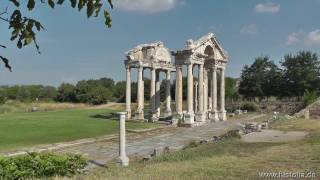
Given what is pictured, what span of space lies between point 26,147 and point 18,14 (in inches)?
809

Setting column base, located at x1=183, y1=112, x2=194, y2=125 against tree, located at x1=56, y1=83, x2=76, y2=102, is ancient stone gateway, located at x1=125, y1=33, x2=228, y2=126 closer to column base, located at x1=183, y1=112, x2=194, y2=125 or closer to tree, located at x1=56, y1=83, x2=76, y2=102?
column base, located at x1=183, y1=112, x2=194, y2=125

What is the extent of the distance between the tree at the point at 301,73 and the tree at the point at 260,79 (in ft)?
6.00

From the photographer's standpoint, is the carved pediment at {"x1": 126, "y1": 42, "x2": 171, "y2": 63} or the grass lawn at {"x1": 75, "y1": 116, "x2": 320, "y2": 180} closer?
the grass lawn at {"x1": 75, "y1": 116, "x2": 320, "y2": 180}

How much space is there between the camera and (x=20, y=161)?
1310 centimetres

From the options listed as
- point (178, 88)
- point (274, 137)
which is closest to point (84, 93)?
point (178, 88)

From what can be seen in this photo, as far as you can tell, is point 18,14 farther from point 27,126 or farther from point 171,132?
point 27,126

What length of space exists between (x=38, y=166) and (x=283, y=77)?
2712 inches

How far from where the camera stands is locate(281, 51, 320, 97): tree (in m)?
74.4

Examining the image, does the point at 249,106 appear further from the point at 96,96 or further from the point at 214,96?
the point at 96,96

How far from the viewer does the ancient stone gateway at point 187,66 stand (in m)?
42.2

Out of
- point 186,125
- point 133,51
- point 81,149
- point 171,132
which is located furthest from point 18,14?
point 133,51

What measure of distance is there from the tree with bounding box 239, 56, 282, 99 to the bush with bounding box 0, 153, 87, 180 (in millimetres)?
66865

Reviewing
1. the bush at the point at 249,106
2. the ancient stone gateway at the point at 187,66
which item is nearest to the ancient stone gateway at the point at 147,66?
the ancient stone gateway at the point at 187,66

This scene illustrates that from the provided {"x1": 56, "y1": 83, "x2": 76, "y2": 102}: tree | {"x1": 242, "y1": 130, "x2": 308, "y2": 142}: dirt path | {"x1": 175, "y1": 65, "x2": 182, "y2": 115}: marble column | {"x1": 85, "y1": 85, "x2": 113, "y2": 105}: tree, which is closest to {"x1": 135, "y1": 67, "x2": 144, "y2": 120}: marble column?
{"x1": 175, "y1": 65, "x2": 182, "y2": 115}: marble column
